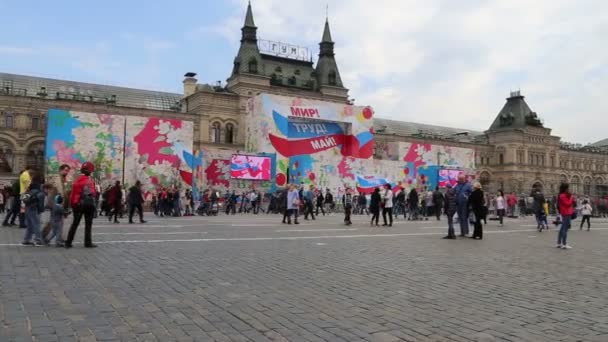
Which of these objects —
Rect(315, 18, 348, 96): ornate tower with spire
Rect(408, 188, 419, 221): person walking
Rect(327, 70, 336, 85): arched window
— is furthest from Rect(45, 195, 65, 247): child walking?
Rect(327, 70, 336, 85): arched window

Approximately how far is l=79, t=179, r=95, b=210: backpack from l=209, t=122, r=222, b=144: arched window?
169 ft

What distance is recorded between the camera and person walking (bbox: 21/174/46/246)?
1070 cm

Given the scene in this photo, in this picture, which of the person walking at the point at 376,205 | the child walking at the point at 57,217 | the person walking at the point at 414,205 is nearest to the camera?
the child walking at the point at 57,217

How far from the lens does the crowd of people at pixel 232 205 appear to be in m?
10.6

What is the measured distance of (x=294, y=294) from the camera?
628 cm

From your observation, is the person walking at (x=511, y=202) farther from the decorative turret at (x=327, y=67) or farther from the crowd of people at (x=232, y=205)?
the decorative turret at (x=327, y=67)

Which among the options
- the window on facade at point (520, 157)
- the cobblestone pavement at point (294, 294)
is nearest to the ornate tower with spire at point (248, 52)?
the window on facade at point (520, 157)

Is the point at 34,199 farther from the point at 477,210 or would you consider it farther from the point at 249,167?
the point at 249,167

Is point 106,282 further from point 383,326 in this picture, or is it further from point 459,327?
point 459,327

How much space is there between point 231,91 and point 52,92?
20138 mm

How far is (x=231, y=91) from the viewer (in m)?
65.1

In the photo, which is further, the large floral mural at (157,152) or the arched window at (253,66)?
the arched window at (253,66)

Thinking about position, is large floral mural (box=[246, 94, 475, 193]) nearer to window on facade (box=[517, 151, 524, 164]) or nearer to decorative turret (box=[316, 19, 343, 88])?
decorative turret (box=[316, 19, 343, 88])

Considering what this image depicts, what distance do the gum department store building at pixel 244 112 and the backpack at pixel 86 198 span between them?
38.3 metres
